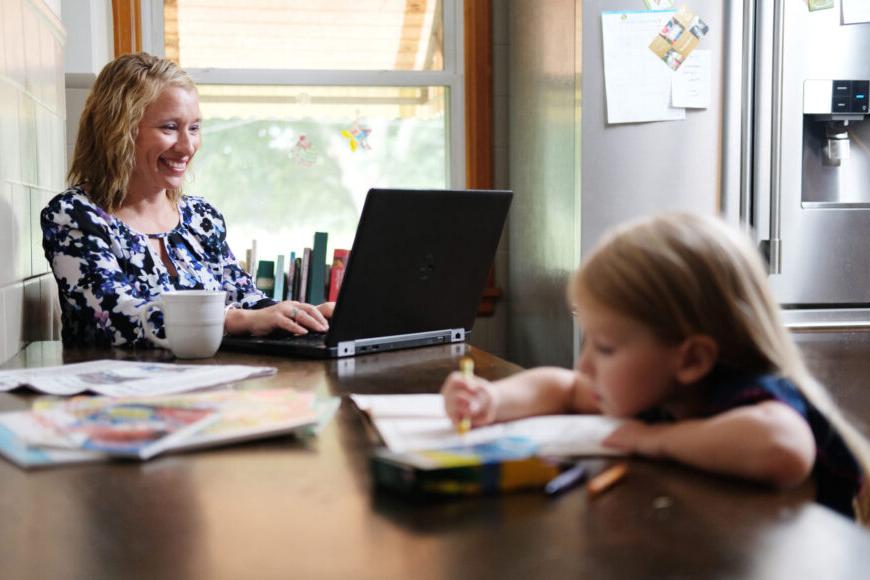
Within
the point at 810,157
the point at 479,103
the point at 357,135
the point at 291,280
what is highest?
the point at 479,103

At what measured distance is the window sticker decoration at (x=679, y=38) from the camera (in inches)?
102

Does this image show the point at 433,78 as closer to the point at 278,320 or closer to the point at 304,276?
the point at 304,276

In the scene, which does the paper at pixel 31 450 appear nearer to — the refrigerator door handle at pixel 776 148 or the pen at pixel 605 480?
the pen at pixel 605 480

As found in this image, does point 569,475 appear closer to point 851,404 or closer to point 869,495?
point 869,495

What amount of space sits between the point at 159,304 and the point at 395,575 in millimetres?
1234

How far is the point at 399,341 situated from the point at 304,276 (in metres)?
1.49

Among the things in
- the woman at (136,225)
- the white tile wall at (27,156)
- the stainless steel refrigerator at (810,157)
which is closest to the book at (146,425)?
the woman at (136,225)

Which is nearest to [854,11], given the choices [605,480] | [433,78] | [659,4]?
[659,4]

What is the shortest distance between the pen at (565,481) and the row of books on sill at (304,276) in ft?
7.60

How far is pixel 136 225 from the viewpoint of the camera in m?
1.95

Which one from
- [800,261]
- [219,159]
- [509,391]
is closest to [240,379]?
[509,391]

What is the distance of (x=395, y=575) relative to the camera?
520 millimetres

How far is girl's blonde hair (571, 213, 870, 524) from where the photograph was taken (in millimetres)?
733

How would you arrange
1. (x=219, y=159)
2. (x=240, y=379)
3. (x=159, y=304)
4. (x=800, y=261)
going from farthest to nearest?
(x=219, y=159), (x=800, y=261), (x=159, y=304), (x=240, y=379)
